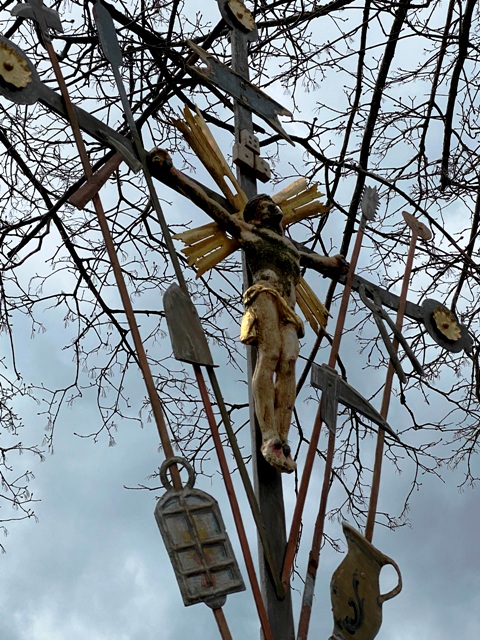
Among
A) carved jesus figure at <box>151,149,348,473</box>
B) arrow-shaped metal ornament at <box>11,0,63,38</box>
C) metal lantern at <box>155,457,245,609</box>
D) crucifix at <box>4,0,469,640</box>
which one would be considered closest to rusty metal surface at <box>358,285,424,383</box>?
crucifix at <box>4,0,469,640</box>

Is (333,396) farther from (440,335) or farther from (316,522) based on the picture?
(440,335)

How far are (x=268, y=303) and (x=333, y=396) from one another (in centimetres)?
40

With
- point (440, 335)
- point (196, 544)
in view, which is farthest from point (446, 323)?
point (196, 544)

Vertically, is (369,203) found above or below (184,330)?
above

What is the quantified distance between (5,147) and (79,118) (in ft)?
7.40

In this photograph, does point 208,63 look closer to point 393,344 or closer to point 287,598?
point 393,344

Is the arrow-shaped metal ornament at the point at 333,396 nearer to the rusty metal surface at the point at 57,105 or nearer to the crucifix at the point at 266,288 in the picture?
the crucifix at the point at 266,288

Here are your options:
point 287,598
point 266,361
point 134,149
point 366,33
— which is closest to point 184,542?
point 287,598

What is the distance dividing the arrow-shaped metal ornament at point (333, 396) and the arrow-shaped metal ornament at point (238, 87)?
3.87 feet

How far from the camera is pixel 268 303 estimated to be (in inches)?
163

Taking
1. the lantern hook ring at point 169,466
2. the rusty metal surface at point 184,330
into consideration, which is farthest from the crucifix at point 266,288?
the lantern hook ring at point 169,466

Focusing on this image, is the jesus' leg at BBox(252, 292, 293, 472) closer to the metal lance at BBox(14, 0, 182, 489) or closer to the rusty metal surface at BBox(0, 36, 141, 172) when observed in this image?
the metal lance at BBox(14, 0, 182, 489)

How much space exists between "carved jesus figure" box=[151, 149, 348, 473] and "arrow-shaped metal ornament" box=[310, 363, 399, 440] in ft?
0.38

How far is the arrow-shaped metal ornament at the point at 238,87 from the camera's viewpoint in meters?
Result: 4.62
